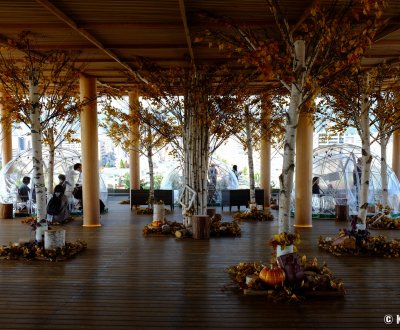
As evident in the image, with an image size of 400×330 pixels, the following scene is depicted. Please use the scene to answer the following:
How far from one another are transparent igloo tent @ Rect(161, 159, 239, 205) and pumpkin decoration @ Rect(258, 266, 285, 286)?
42.7 ft

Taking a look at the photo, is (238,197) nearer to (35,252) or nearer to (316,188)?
(316,188)

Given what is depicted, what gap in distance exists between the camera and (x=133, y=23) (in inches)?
306

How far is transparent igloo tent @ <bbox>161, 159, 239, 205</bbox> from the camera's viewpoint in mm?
19375

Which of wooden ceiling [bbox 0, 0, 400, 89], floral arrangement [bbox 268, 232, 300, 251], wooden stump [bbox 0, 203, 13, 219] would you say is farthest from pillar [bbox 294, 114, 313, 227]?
wooden stump [bbox 0, 203, 13, 219]

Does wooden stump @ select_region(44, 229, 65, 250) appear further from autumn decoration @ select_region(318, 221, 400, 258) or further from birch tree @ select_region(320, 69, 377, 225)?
birch tree @ select_region(320, 69, 377, 225)

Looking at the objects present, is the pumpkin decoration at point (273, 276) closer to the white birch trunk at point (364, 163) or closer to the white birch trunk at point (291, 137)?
the white birch trunk at point (291, 137)

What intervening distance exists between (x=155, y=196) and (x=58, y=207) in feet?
15.2

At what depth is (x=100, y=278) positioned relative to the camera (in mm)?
7109

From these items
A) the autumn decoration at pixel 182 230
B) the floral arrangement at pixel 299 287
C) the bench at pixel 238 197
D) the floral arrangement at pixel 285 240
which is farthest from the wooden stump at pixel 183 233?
the bench at pixel 238 197

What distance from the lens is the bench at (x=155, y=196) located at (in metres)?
17.4

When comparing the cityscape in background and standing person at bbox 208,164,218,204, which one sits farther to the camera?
the cityscape in background

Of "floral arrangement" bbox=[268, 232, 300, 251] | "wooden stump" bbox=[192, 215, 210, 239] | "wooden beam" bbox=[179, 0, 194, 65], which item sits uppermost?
"wooden beam" bbox=[179, 0, 194, 65]

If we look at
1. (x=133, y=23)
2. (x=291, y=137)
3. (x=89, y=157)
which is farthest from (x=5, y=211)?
(x=291, y=137)

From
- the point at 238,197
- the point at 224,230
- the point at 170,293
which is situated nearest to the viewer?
the point at 170,293
